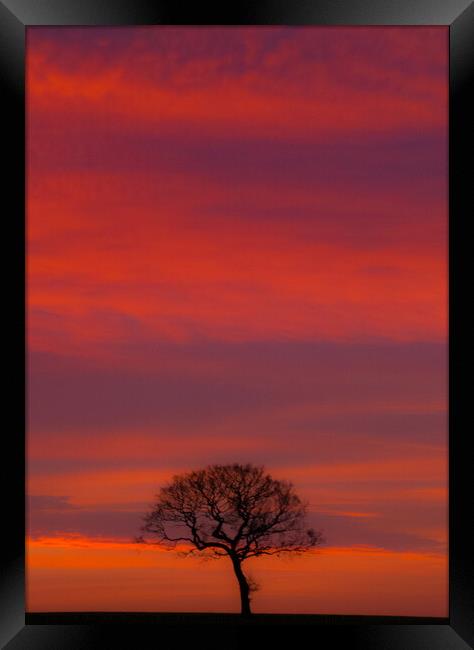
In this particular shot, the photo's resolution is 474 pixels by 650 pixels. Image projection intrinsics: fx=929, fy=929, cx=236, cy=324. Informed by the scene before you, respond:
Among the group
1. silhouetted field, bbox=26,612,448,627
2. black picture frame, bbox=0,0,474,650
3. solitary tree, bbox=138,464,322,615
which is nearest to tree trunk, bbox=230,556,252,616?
solitary tree, bbox=138,464,322,615

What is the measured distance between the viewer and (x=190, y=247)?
3379mm

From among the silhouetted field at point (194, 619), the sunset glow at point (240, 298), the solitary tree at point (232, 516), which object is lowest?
the silhouetted field at point (194, 619)

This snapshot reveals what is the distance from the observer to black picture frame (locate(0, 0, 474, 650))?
2.61 meters

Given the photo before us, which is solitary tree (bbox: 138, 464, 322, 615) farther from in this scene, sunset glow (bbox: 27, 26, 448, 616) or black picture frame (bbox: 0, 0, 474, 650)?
black picture frame (bbox: 0, 0, 474, 650)

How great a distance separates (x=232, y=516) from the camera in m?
3.51

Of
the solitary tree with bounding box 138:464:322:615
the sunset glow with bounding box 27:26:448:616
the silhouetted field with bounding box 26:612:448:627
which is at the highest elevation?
A: the sunset glow with bounding box 27:26:448:616

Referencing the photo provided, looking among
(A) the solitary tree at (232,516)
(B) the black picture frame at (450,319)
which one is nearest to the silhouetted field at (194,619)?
(B) the black picture frame at (450,319)

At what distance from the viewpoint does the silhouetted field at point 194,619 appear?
270 cm

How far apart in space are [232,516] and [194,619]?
0.74 meters

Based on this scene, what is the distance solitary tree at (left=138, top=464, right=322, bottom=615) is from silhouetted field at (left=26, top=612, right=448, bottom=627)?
250 mm

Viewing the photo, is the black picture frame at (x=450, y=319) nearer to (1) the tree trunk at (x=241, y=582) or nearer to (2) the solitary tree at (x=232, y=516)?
(1) the tree trunk at (x=241, y=582)

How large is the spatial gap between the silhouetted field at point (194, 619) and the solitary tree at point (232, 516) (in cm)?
25

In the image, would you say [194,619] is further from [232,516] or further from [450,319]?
[450,319]

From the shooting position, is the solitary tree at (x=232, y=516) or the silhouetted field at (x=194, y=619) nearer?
the silhouetted field at (x=194, y=619)
